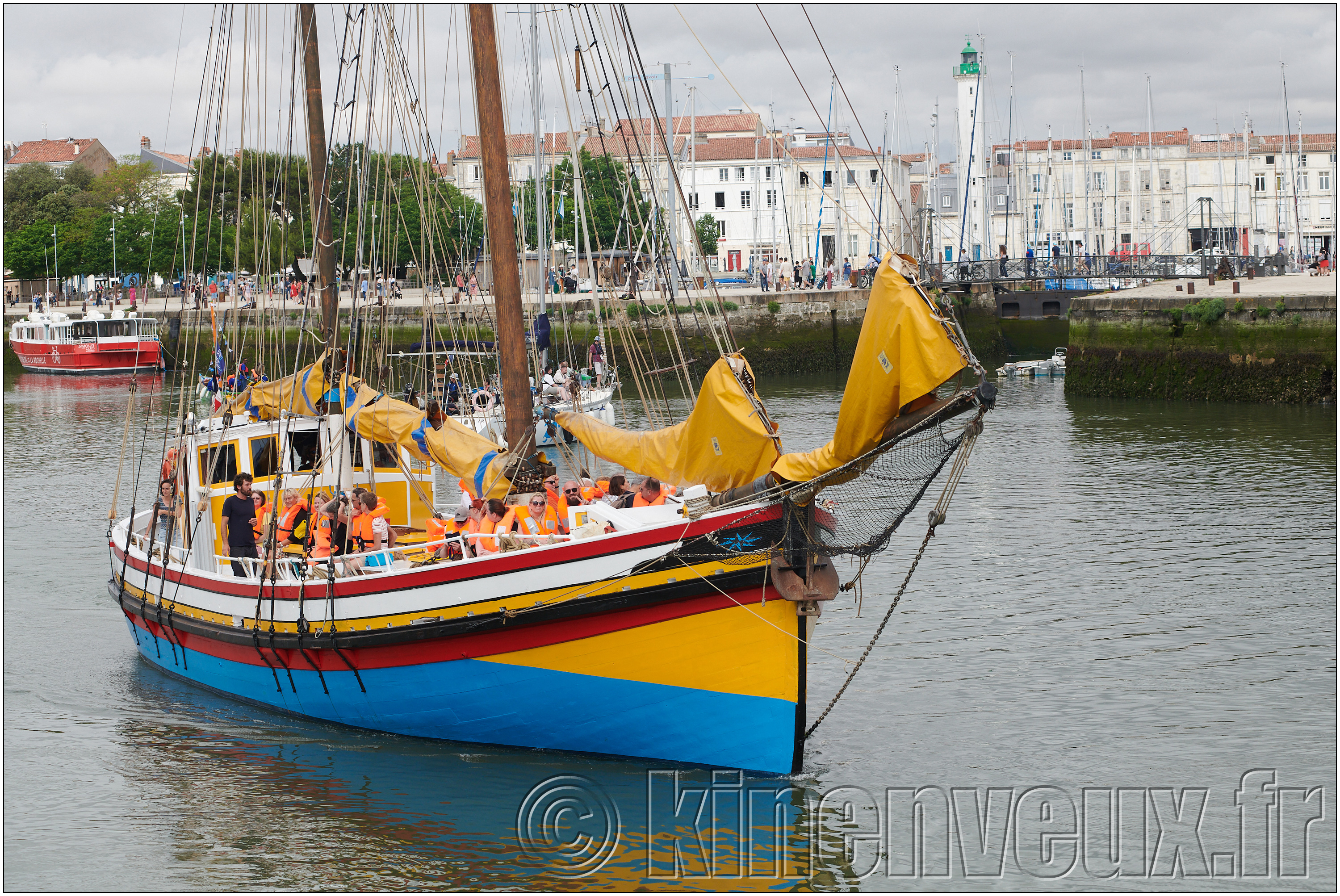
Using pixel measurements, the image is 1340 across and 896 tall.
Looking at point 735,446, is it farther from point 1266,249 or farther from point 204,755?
point 1266,249

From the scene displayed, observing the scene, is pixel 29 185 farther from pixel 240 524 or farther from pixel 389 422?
pixel 240 524

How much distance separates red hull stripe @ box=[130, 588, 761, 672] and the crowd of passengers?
30.3 inches

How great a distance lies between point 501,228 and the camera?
14070mm

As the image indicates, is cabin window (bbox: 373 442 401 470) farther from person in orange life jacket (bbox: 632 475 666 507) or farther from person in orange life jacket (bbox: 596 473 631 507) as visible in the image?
person in orange life jacket (bbox: 632 475 666 507)

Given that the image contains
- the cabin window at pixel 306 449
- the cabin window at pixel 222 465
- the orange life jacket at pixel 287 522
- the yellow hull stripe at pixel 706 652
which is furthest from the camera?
the cabin window at pixel 306 449

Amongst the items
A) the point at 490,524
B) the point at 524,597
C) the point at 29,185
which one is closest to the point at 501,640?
the point at 524,597

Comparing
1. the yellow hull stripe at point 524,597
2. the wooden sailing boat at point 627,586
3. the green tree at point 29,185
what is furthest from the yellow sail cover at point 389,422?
the green tree at point 29,185

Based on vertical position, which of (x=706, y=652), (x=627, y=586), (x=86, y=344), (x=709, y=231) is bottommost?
(x=706, y=652)

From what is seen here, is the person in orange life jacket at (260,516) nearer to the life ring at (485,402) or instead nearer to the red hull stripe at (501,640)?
the red hull stripe at (501,640)

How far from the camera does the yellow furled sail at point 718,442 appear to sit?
11.4 meters

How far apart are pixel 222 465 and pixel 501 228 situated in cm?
531

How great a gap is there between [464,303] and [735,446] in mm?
45957

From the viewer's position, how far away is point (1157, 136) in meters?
116

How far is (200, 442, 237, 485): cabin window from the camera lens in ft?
54.5
